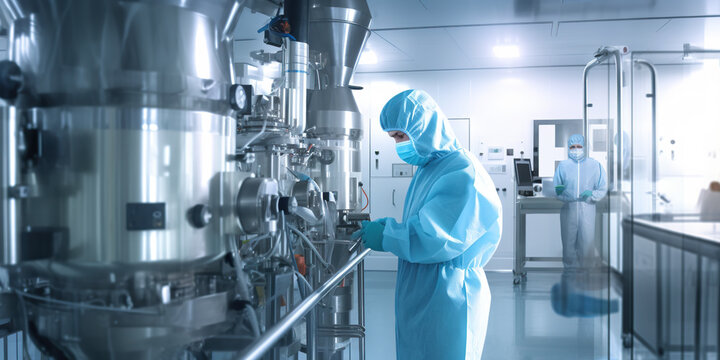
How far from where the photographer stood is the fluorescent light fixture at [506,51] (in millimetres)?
Answer: 4363

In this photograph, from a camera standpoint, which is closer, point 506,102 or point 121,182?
point 121,182

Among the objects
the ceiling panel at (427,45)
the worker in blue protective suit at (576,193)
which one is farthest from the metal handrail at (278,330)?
the ceiling panel at (427,45)

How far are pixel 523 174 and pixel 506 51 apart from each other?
1.18 m

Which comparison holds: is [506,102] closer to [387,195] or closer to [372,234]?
[387,195]

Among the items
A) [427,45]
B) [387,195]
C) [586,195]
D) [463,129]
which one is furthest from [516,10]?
[387,195]

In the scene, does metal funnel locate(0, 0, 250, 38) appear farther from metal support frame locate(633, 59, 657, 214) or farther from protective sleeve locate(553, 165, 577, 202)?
protective sleeve locate(553, 165, 577, 202)

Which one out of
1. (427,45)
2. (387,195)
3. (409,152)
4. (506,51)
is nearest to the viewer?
(409,152)

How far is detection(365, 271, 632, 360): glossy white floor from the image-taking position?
279cm

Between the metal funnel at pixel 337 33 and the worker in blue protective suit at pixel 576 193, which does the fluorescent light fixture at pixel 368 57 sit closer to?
the metal funnel at pixel 337 33

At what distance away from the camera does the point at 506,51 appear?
4.52m

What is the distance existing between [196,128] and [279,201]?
0.21m

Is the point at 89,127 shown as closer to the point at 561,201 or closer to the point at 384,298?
the point at 384,298

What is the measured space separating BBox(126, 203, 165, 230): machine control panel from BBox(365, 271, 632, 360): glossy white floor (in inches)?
72.0

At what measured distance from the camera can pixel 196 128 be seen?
81 cm
